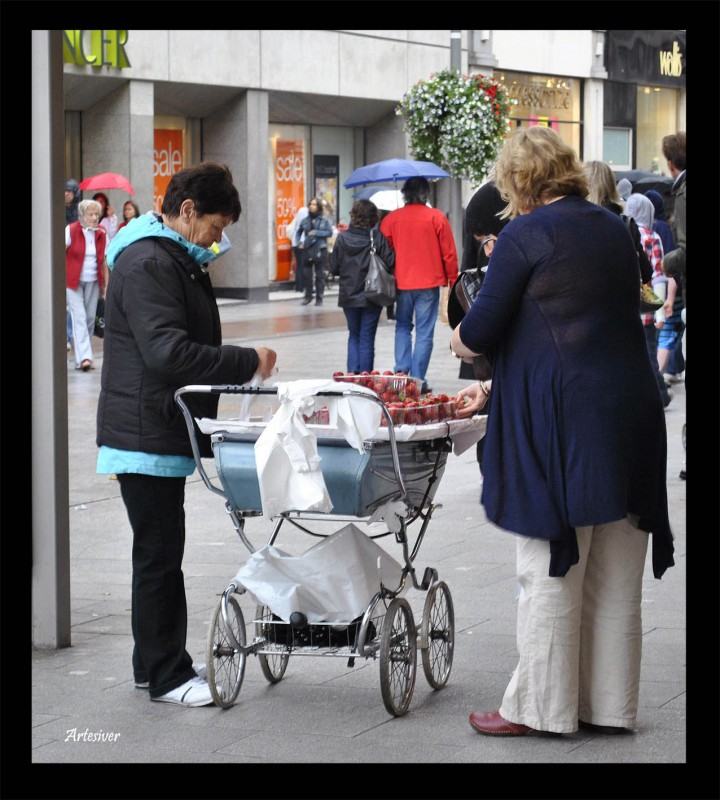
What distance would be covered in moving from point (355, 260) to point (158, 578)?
8.77 metres

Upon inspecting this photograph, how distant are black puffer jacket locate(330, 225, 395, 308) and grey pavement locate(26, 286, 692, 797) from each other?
565cm

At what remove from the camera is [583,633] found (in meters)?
4.56

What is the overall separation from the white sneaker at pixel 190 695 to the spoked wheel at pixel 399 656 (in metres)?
0.60

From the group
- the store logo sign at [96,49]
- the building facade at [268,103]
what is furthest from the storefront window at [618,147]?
the store logo sign at [96,49]

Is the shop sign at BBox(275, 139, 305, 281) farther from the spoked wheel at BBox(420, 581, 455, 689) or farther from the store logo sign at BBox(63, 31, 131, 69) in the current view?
the spoked wheel at BBox(420, 581, 455, 689)

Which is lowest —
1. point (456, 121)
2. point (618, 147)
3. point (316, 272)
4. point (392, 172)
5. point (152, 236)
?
point (152, 236)

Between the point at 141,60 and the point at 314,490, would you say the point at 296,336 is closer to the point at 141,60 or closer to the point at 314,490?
the point at 141,60

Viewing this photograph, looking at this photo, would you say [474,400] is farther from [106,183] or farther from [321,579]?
[106,183]

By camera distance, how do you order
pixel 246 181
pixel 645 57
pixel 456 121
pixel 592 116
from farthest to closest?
pixel 645 57, pixel 592 116, pixel 246 181, pixel 456 121

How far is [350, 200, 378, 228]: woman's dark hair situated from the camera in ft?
44.0

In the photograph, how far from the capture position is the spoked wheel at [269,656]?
15.9ft

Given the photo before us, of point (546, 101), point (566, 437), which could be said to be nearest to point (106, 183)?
point (546, 101)

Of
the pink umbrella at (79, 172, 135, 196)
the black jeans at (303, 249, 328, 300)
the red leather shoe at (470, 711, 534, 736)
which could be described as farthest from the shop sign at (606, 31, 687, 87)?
the red leather shoe at (470, 711, 534, 736)
